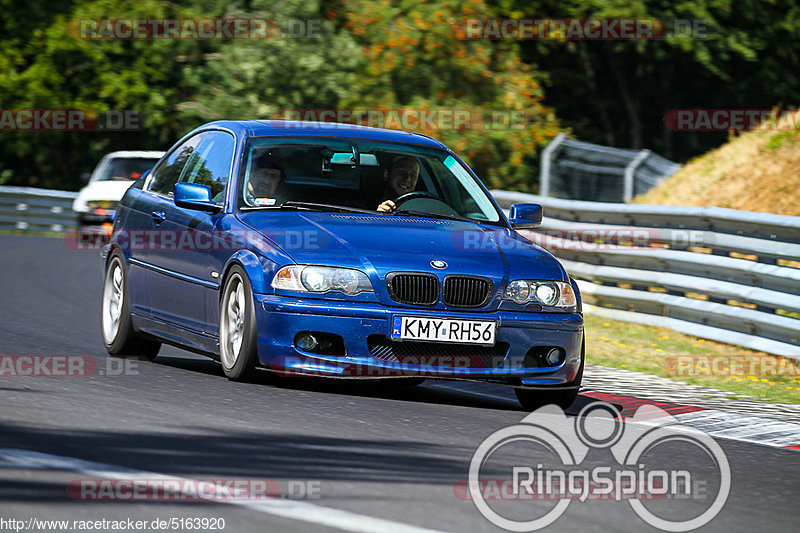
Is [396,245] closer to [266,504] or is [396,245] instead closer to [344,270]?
[344,270]

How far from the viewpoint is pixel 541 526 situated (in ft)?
17.2

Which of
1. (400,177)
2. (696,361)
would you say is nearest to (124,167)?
(696,361)

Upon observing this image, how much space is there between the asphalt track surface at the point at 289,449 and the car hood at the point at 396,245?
0.78 meters

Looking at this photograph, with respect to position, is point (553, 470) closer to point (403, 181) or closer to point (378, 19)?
point (403, 181)

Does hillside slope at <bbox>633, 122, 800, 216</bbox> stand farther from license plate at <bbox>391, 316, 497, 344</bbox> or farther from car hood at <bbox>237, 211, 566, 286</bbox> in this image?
license plate at <bbox>391, 316, 497, 344</bbox>

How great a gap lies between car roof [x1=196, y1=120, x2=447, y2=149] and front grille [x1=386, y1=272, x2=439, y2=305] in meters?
1.76

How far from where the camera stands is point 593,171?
20094 mm

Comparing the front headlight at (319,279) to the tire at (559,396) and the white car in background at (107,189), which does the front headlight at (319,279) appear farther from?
the white car in background at (107,189)

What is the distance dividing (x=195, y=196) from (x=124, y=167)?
18507 millimetres

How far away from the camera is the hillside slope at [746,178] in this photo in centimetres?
1725

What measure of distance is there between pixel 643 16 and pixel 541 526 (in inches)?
1187

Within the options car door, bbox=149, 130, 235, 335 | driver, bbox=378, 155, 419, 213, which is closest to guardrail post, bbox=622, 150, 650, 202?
driver, bbox=378, 155, 419, 213

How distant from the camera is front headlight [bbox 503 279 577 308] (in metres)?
8.32

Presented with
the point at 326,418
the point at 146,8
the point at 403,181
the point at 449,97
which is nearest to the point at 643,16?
the point at 449,97
